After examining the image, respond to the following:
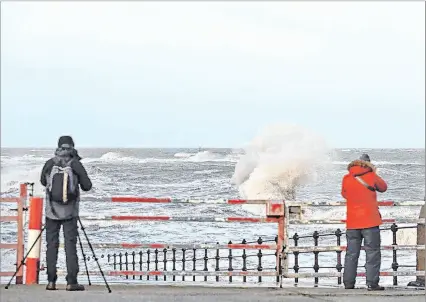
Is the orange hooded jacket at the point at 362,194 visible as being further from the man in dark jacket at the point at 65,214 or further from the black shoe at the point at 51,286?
the black shoe at the point at 51,286

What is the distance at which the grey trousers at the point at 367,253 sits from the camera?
10.9m

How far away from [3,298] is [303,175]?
23406 mm

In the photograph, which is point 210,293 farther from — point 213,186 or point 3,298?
point 213,186

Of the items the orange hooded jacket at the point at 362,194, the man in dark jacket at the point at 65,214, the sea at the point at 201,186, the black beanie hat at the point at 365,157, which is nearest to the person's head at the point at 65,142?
the man in dark jacket at the point at 65,214

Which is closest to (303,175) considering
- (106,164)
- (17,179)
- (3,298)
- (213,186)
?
(213,186)

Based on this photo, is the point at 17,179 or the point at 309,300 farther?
the point at 17,179

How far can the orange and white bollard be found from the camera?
1079 centimetres

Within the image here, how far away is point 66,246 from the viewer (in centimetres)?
1025

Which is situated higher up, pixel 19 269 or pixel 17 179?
pixel 17 179

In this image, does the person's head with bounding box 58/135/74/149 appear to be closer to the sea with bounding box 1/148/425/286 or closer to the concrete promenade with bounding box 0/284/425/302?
the concrete promenade with bounding box 0/284/425/302

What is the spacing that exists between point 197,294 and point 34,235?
2.13 metres

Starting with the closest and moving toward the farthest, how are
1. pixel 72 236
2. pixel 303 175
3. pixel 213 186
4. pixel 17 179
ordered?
pixel 72 236
pixel 17 179
pixel 213 186
pixel 303 175

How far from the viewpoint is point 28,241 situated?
429 inches

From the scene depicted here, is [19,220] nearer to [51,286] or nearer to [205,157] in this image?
[51,286]
